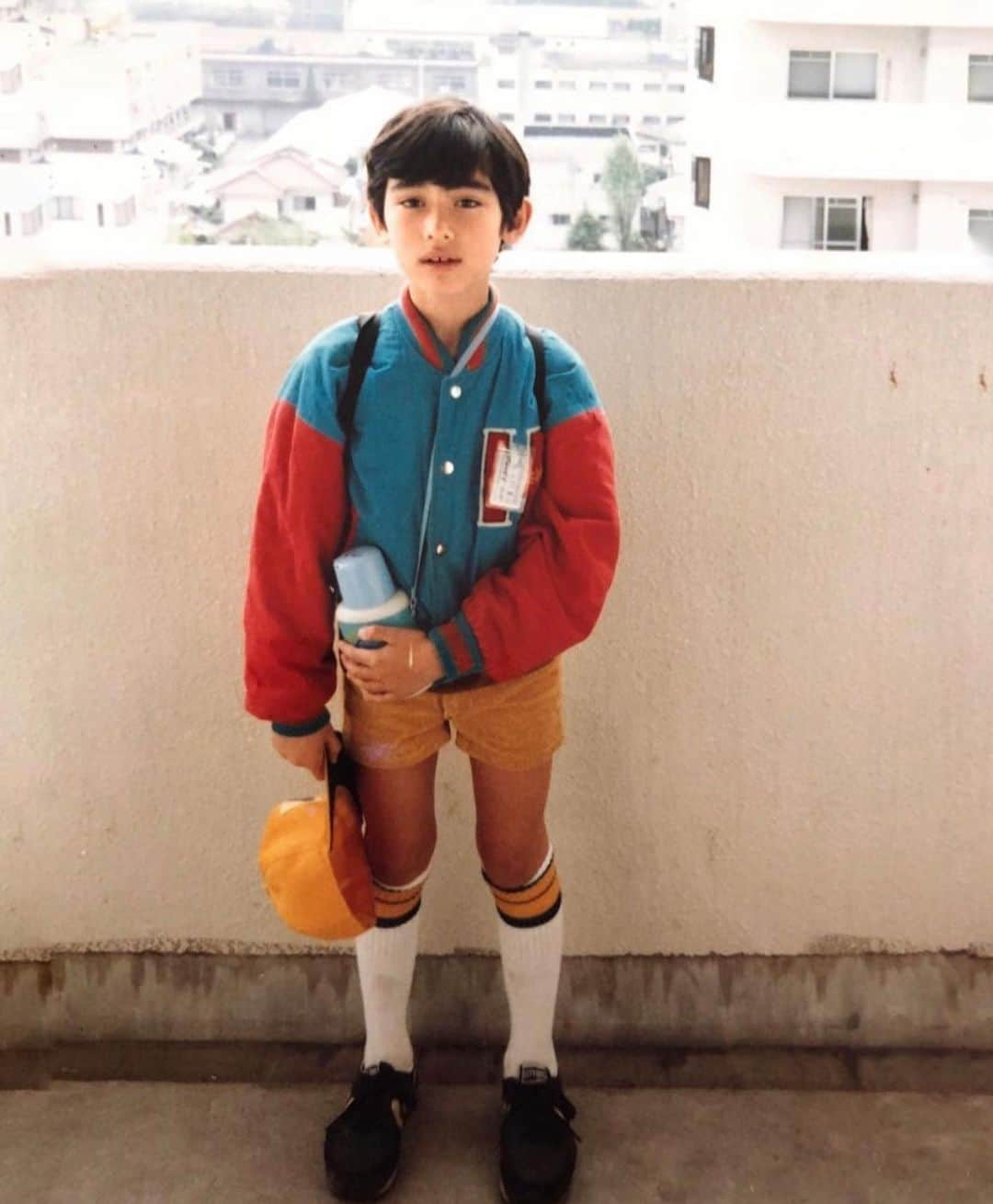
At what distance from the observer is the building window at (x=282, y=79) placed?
6.68 ft

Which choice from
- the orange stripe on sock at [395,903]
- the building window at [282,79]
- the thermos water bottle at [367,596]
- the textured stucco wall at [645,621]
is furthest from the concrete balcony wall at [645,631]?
the thermos water bottle at [367,596]

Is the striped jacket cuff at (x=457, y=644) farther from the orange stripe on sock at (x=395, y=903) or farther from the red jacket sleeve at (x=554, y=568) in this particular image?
the orange stripe on sock at (x=395, y=903)

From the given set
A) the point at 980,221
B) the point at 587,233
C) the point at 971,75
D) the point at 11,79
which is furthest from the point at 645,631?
the point at 11,79

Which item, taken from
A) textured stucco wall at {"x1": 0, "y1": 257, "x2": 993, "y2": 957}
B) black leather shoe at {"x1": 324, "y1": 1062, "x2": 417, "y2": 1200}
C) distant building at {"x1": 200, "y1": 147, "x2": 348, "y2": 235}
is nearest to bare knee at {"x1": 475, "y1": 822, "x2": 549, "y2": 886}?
textured stucco wall at {"x1": 0, "y1": 257, "x2": 993, "y2": 957}

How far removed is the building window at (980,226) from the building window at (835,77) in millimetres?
249

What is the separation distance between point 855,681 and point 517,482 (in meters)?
0.76

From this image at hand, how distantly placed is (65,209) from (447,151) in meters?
0.87

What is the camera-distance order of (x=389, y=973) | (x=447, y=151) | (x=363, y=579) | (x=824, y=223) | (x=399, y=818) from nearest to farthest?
1. (x=447, y=151)
2. (x=363, y=579)
3. (x=399, y=818)
4. (x=389, y=973)
5. (x=824, y=223)

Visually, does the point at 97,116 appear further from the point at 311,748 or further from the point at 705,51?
the point at 311,748

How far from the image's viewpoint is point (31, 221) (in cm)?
197

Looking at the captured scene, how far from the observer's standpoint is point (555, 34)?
2033 mm

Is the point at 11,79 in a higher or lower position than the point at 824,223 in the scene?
higher

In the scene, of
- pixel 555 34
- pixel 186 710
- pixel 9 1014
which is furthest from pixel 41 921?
pixel 555 34

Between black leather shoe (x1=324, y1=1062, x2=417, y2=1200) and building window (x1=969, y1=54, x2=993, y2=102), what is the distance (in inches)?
67.8
